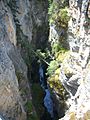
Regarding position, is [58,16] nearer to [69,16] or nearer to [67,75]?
[69,16]

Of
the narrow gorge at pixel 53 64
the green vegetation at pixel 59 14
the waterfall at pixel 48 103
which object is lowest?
the waterfall at pixel 48 103

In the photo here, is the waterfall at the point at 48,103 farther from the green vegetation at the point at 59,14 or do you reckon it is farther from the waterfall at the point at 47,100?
the green vegetation at the point at 59,14

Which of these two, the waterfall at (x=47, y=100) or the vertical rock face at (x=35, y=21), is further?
the vertical rock face at (x=35, y=21)

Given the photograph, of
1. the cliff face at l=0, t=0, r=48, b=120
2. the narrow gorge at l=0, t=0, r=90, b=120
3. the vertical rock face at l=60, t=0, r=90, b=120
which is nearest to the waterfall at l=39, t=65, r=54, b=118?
the narrow gorge at l=0, t=0, r=90, b=120

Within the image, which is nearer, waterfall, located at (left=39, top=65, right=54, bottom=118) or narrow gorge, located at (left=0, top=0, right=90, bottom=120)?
narrow gorge, located at (left=0, top=0, right=90, bottom=120)

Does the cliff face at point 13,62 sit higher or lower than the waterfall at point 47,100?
higher

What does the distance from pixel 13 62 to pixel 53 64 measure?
418 cm

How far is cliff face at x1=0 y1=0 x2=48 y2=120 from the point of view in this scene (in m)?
18.3

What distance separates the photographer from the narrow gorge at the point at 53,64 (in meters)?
18.3

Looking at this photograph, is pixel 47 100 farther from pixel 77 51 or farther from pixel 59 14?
pixel 59 14

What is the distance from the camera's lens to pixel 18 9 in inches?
1069

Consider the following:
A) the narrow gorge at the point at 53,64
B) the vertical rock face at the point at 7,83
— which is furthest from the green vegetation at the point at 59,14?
the vertical rock face at the point at 7,83

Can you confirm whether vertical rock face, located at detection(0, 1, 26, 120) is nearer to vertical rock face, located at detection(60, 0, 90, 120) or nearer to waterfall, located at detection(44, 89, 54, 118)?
vertical rock face, located at detection(60, 0, 90, 120)

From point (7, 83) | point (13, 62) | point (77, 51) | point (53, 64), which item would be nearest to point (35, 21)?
point (53, 64)
